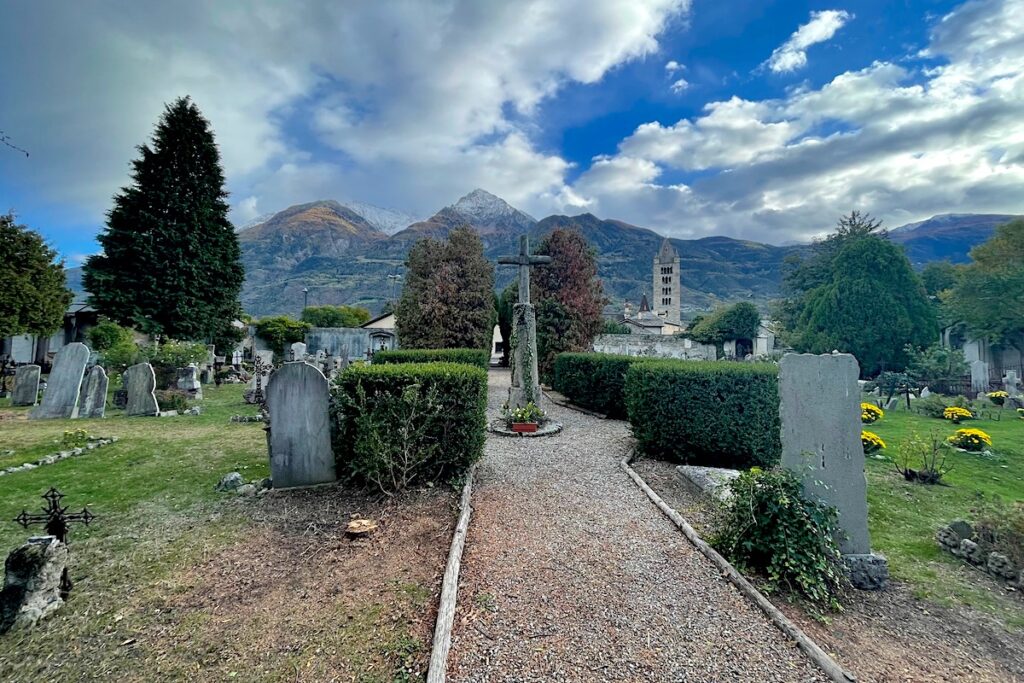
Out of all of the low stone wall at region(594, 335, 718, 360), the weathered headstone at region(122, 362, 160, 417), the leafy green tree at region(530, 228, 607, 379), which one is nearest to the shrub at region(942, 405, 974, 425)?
the leafy green tree at region(530, 228, 607, 379)

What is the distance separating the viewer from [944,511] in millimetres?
5508

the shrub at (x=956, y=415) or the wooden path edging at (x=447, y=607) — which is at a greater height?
the wooden path edging at (x=447, y=607)

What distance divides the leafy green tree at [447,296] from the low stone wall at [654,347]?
9.62m

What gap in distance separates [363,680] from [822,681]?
8.47 feet

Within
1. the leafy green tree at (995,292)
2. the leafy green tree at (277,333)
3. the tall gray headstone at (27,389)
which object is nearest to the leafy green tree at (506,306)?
the leafy green tree at (277,333)

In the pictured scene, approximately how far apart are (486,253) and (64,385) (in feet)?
350

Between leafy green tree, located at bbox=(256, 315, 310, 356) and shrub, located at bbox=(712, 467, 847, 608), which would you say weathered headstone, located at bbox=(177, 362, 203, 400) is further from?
shrub, located at bbox=(712, 467, 847, 608)

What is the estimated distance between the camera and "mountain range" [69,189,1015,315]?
9038 centimetres

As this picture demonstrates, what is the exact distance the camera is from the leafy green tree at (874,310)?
2523cm

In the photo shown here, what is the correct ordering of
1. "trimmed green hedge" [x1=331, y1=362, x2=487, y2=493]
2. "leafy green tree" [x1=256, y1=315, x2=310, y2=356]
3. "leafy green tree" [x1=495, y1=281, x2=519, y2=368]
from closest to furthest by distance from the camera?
1. "trimmed green hedge" [x1=331, y1=362, x2=487, y2=493]
2. "leafy green tree" [x1=495, y1=281, x2=519, y2=368]
3. "leafy green tree" [x1=256, y1=315, x2=310, y2=356]

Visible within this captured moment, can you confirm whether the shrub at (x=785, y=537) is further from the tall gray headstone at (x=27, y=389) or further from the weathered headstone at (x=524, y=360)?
the tall gray headstone at (x=27, y=389)

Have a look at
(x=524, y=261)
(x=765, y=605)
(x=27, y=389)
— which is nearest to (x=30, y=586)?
(x=765, y=605)

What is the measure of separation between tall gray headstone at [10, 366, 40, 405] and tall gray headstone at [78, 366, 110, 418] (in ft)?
7.71

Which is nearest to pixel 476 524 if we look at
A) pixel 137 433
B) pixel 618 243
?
pixel 137 433
